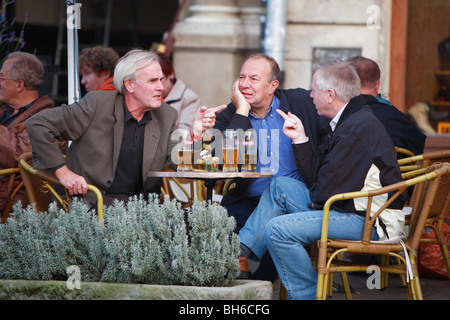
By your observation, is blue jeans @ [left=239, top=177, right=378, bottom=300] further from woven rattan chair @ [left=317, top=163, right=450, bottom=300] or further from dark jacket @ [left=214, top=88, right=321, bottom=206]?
dark jacket @ [left=214, top=88, right=321, bottom=206]

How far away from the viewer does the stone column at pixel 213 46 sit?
889 cm

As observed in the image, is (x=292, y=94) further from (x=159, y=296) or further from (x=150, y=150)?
(x=159, y=296)

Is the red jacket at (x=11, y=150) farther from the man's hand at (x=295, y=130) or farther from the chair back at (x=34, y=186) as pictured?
the man's hand at (x=295, y=130)

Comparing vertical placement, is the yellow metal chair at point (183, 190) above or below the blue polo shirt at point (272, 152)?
below

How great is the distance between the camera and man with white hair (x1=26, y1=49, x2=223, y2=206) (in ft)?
14.6

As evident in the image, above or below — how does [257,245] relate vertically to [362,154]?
below

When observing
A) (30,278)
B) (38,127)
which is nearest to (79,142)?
(38,127)

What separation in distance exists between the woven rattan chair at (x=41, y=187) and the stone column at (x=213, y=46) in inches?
167

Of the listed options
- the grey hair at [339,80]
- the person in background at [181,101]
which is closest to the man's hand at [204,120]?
the grey hair at [339,80]

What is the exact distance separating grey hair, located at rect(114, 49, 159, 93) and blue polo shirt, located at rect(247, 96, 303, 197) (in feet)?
2.39

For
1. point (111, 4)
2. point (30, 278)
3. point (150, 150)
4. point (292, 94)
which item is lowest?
point (30, 278)

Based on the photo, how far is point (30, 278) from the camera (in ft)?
12.8

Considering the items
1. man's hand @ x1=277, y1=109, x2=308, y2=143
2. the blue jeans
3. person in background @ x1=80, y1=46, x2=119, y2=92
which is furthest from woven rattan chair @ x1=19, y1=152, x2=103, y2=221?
person in background @ x1=80, y1=46, x2=119, y2=92

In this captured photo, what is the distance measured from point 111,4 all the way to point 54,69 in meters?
5.73
